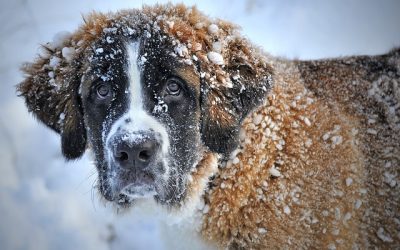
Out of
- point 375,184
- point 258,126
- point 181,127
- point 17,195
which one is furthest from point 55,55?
point 375,184

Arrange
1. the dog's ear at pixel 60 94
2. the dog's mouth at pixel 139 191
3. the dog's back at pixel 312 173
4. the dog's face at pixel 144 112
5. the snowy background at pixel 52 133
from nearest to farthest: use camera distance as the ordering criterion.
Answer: the dog's face at pixel 144 112
the dog's mouth at pixel 139 191
the dog's back at pixel 312 173
the dog's ear at pixel 60 94
the snowy background at pixel 52 133

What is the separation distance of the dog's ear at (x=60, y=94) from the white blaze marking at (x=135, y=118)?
47cm

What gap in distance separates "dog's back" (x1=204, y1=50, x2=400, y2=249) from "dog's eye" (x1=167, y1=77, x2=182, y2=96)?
1.72 feet

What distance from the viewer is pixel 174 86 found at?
9.73 feet

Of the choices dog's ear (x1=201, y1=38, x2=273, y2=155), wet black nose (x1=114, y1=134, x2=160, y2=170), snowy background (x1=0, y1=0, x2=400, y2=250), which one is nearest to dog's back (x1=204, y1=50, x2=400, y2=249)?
dog's ear (x1=201, y1=38, x2=273, y2=155)

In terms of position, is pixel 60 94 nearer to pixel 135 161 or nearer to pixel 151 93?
pixel 151 93

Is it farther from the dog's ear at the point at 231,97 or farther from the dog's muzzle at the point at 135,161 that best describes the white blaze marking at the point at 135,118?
the dog's ear at the point at 231,97

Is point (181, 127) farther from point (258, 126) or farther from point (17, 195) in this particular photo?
point (17, 195)

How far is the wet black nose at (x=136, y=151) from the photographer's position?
2.61m

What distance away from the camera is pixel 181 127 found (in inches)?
117

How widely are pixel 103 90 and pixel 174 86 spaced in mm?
449

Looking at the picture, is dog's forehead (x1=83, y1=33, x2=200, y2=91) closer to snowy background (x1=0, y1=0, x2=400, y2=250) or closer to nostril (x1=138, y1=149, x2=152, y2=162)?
nostril (x1=138, y1=149, x2=152, y2=162)

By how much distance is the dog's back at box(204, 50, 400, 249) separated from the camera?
3.02m

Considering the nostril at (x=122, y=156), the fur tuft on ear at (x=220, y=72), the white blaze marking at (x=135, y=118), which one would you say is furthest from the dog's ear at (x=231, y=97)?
the nostril at (x=122, y=156)
